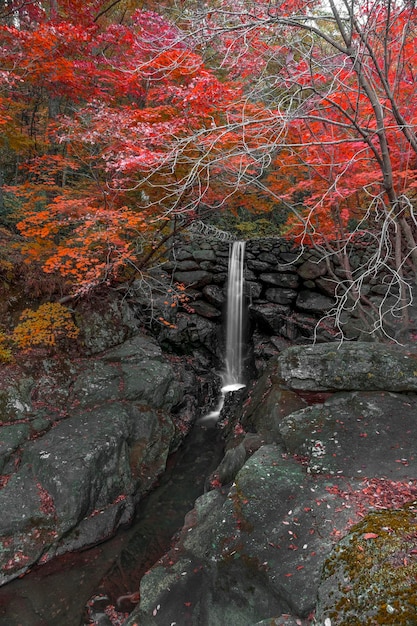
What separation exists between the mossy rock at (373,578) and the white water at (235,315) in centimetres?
1126

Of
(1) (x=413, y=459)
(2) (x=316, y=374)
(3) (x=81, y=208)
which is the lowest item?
(1) (x=413, y=459)

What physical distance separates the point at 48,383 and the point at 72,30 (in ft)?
23.0

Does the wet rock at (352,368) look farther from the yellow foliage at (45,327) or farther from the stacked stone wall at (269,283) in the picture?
the stacked stone wall at (269,283)

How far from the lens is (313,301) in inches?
535

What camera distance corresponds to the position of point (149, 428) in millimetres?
8117

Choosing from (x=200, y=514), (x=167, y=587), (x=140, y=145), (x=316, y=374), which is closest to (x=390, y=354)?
(x=316, y=374)

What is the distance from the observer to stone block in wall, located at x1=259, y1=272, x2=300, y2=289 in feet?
45.7

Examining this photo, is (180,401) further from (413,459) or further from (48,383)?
(413,459)

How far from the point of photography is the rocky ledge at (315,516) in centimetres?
207

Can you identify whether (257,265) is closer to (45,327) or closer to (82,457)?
(45,327)

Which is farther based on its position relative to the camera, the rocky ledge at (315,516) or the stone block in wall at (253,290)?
the stone block in wall at (253,290)

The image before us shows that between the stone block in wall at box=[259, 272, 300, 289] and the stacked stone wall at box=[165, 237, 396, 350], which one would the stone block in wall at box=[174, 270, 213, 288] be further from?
the stone block in wall at box=[259, 272, 300, 289]

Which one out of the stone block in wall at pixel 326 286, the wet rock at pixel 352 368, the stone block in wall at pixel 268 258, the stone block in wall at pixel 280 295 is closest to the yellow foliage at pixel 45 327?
the wet rock at pixel 352 368

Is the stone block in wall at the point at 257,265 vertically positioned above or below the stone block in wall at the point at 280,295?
above
